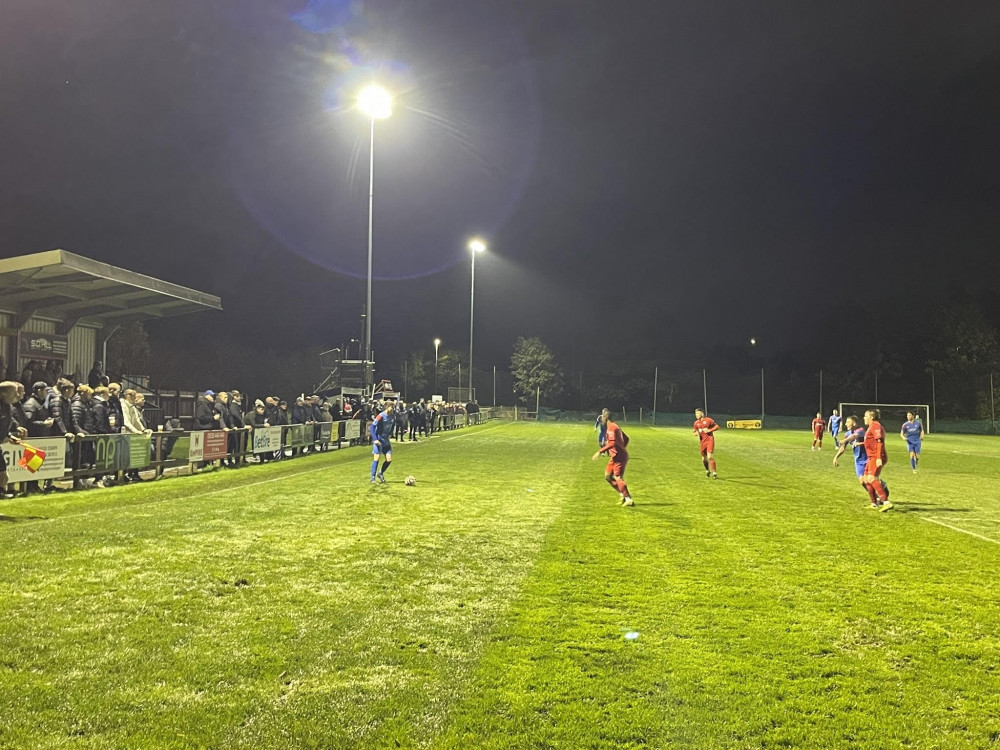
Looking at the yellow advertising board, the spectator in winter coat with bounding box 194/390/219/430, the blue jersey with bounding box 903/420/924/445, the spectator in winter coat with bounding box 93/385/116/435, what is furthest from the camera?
the yellow advertising board

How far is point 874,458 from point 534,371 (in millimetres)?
71334

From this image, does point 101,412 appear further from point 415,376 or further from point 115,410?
Answer: point 415,376

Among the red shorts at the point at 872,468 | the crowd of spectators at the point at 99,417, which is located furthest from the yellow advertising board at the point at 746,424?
the red shorts at the point at 872,468

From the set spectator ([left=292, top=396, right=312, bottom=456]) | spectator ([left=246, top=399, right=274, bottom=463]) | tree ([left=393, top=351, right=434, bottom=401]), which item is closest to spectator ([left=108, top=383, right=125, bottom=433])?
spectator ([left=246, top=399, right=274, bottom=463])

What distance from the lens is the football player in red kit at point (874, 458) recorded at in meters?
12.0

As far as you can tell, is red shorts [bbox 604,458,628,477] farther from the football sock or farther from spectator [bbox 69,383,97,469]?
spectator [bbox 69,383,97,469]

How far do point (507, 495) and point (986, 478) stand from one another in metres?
15.3

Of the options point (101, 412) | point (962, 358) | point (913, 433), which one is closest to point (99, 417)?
point (101, 412)

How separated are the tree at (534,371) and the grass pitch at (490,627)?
2805 inches

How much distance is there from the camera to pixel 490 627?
5.58 metres

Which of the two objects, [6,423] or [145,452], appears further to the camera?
[145,452]

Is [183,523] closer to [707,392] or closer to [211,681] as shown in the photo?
[211,681]

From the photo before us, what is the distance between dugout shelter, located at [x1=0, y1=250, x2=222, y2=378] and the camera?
786 inches

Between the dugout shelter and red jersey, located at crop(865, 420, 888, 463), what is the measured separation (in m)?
21.4
